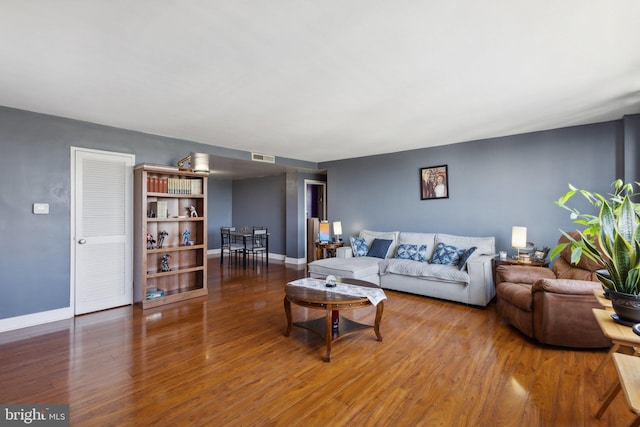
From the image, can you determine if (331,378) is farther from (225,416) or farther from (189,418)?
(189,418)

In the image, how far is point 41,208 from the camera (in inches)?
139

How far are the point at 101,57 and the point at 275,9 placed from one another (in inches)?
58.8

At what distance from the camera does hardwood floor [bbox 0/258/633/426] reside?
1909mm

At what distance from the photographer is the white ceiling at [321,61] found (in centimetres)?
180

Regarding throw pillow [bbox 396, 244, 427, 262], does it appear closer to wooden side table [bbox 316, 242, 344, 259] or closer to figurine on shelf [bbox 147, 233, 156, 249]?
wooden side table [bbox 316, 242, 344, 259]

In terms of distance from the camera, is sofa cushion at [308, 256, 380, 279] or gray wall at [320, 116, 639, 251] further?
sofa cushion at [308, 256, 380, 279]

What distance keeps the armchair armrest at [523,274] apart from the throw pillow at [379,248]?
195 cm

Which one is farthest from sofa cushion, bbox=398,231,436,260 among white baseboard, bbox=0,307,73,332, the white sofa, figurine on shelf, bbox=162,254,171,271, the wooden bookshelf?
white baseboard, bbox=0,307,73,332

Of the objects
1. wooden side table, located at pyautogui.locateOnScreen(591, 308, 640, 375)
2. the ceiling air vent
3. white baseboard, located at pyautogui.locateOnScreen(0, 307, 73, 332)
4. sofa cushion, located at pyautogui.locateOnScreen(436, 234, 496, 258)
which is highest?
the ceiling air vent

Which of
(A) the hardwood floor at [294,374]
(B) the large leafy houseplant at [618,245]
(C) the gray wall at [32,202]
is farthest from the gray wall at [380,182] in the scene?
(B) the large leafy houseplant at [618,245]

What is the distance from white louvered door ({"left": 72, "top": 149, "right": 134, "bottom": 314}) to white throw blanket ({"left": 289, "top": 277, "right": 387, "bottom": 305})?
8.54 feet

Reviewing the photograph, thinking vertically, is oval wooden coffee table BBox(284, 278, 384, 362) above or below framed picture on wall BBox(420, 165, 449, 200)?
below

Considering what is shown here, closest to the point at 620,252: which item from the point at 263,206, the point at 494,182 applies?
the point at 494,182

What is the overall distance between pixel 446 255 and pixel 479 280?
677mm
